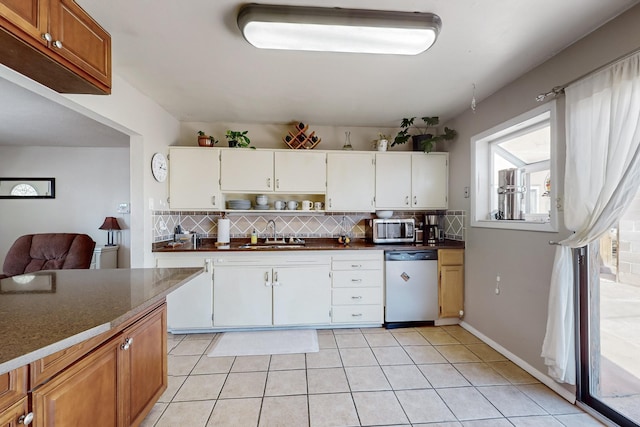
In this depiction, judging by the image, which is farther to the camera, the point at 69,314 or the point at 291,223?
the point at 291,223

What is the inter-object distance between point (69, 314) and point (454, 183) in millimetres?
3500

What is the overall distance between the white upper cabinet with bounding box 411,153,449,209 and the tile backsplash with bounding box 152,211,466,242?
0.27 meters

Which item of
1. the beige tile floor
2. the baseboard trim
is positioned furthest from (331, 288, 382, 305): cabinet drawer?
the baseboard trim

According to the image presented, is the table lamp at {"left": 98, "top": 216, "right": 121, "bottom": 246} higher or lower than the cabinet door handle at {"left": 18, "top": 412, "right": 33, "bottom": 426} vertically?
higher

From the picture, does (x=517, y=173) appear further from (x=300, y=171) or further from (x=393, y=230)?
(x=300, y=171)

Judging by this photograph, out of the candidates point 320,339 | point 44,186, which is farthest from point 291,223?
point 44,186

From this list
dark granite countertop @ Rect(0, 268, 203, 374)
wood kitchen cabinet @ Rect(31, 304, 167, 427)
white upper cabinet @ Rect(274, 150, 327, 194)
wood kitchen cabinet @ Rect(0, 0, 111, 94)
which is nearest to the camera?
dark granite countertop @ Rect(0, 268, 203, 374)

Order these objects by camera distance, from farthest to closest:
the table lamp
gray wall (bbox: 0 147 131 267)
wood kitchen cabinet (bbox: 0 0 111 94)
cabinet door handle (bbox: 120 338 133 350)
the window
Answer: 1. gray wall (bbox: 0 147 131 267)
2. the table lamp
3. the window
4. cabinet door handle (bbox: 120 338 133 350)
5. wood kitchen cabinet (bbox: 0 0 111 94)

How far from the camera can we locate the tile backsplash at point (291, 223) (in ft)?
11.2

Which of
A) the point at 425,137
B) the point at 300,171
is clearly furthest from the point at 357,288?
the point at 425,137

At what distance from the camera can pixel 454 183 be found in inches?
128

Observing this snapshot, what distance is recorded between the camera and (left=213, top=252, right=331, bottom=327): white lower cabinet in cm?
286

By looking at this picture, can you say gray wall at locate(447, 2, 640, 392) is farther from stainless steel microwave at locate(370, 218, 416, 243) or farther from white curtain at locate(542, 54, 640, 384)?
stainless steel microwave at locate(370, 218, 416, 243)

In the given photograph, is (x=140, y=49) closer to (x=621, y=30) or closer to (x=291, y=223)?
(x=291, y=223)
